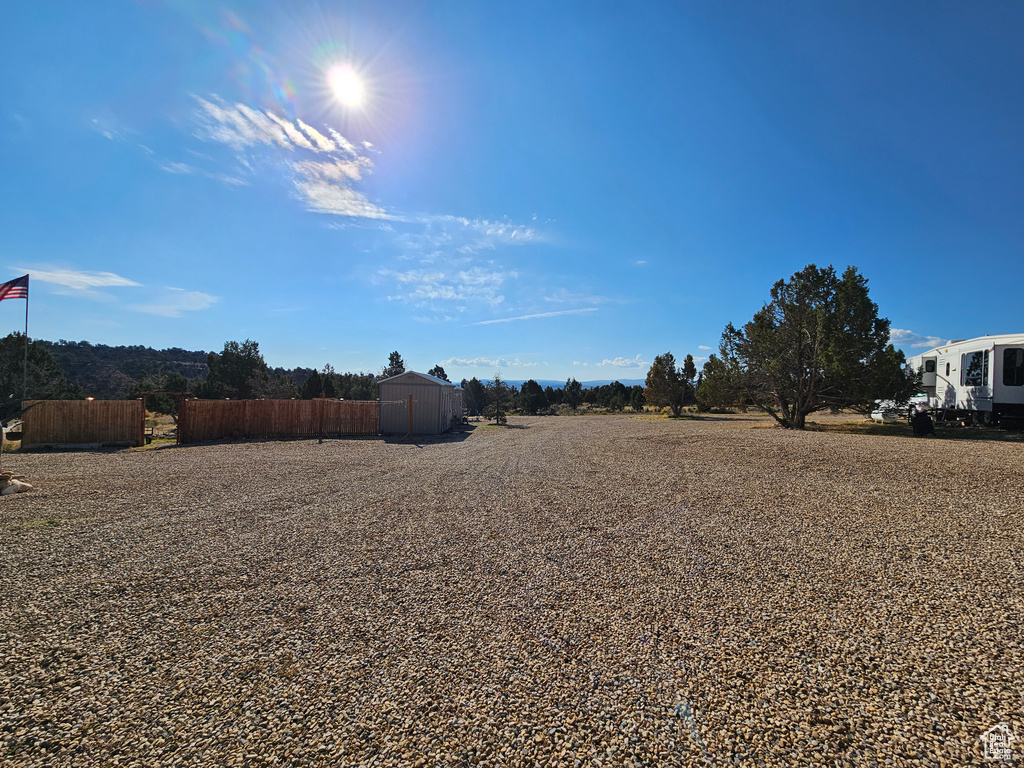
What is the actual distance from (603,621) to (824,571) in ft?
8.48

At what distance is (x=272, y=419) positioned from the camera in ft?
57.9

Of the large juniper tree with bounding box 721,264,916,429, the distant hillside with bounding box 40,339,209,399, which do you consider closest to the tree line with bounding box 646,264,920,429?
the large juniper tree with bounding box 721,264,916,429

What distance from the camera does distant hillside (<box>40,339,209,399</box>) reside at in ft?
138

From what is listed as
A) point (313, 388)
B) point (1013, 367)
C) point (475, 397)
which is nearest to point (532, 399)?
point (475, 397)

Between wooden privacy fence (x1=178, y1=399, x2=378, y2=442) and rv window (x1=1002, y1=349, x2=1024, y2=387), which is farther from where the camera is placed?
wooden privacy fence (x1=178, y1=399, x2=378, y2=442)

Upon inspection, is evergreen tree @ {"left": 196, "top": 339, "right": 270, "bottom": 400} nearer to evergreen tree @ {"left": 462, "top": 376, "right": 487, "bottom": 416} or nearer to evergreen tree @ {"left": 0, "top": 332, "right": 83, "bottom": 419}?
evergreen tree @ {"left": 0, "top": 332, "right": 83, "bottom": 419}

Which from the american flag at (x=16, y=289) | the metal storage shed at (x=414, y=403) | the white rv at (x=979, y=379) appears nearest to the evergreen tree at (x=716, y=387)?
the white rv at (x=979, y=379)

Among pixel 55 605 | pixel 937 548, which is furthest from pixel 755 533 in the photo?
pixel 55 605

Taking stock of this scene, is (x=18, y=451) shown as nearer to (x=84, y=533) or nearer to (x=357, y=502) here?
(x=84, y=533)

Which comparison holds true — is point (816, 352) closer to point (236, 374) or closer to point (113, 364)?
point (236, 374)

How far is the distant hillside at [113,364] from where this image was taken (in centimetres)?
4210

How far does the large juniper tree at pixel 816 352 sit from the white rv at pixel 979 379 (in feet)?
6.69

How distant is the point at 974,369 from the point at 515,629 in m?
21.0

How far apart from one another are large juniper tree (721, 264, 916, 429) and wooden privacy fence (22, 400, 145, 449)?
23208 mm
